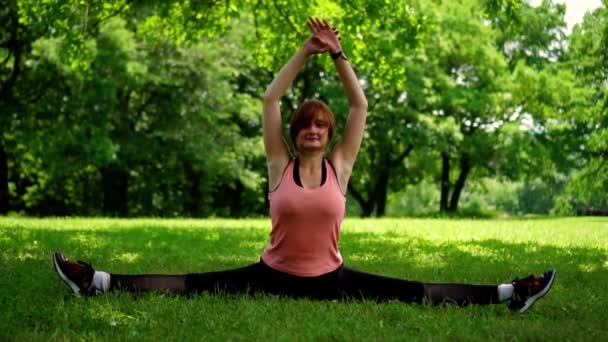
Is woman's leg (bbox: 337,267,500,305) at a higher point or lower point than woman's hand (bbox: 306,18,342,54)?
lower

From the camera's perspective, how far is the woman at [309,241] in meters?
5.40

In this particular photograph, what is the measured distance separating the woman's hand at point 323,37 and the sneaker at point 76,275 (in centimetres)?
283

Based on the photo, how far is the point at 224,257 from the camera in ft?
31.1

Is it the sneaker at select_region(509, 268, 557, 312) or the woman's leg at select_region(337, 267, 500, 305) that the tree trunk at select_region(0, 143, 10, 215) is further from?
the sneaker at select_region(509, 268, 557, 312)

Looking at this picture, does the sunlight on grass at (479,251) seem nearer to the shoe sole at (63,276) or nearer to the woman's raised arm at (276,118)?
the woman's raised arm at (276,118)

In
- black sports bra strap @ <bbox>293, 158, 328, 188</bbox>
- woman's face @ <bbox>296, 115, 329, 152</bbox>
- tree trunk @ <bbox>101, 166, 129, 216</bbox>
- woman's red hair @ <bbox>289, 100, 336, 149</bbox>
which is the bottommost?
tree trunk @ <bbox>101, 166, 129, 216</bbox>

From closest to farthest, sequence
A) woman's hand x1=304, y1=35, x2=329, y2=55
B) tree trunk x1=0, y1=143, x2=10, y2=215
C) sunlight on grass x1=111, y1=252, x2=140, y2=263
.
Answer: woman's hand x1=304, y1=35, x2=329, y2=55 < sunlight on grass x1=111, y1=252, x2=140, y2=263 < tree trunk x1=0, y1=143, x2=10, y2=215

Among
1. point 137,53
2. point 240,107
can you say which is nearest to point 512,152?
point 240,107

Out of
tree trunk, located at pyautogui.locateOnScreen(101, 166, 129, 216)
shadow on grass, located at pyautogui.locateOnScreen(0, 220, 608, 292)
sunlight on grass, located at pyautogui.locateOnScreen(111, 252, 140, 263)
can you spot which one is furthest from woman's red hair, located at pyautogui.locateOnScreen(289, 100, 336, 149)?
tree trunk, located at pyautogui.locateOnScreen(101, 166, 129, 216)

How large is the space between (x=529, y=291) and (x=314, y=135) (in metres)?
2.27

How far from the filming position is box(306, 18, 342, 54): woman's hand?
5.49m

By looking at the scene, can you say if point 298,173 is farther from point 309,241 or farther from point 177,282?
point 177,282

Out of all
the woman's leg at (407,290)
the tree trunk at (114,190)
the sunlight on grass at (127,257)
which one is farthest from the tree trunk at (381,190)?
the woman's leg at (407,290)

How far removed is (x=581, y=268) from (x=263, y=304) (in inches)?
201
